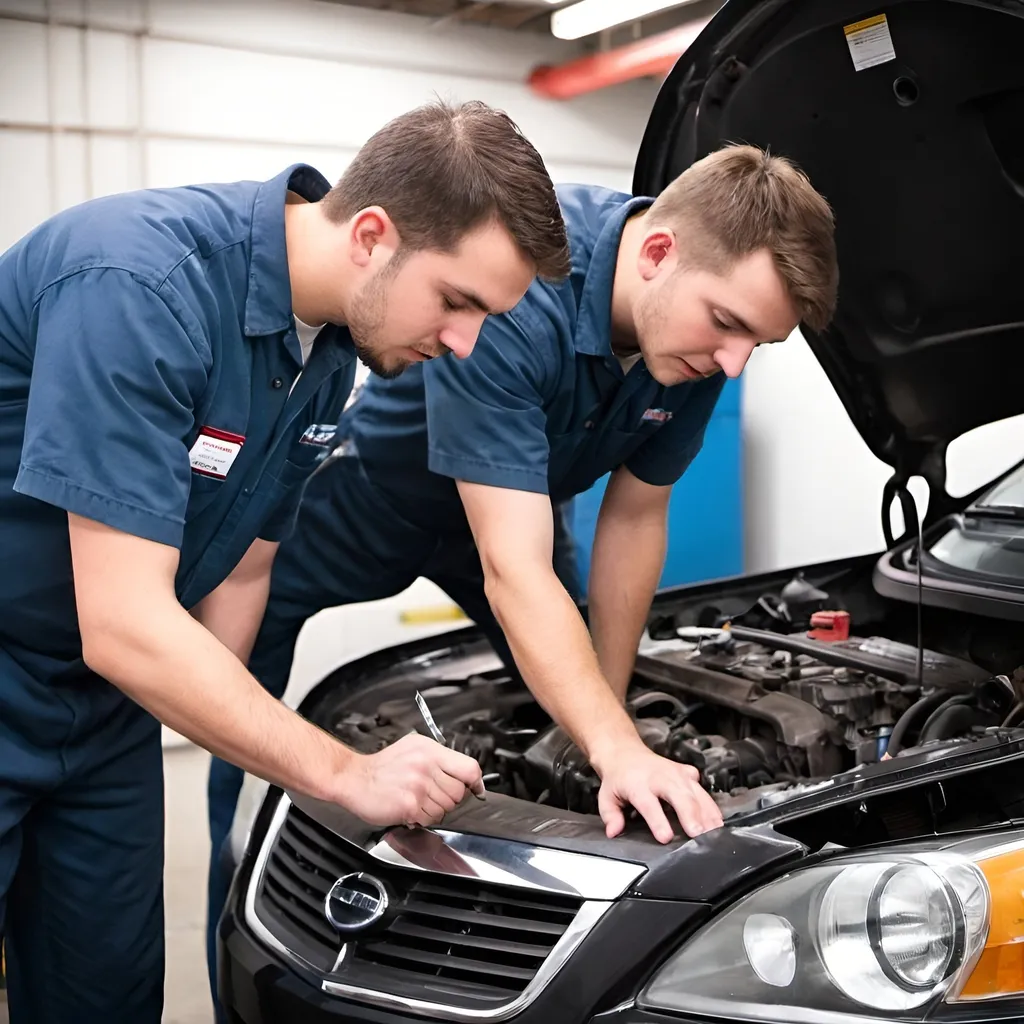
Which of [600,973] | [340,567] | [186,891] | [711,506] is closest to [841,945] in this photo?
[600,973]

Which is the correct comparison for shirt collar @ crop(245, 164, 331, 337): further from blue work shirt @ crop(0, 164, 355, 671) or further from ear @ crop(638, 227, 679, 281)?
ear @ crop(638, 227, 679, 281)

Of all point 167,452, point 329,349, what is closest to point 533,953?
point 167,452

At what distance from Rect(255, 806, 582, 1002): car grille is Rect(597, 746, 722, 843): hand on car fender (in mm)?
136

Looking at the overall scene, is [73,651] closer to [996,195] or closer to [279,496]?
[279,496]

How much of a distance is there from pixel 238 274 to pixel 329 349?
174 millimetres

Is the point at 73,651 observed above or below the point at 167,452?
below

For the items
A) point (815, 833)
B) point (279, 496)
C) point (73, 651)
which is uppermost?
point (279, 496)

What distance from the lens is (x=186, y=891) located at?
3178 mm

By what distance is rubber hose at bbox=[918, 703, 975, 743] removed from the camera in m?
1.69

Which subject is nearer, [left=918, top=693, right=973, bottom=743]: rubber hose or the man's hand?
the man's hand

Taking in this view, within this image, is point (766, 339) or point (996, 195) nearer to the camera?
point (766, 339)

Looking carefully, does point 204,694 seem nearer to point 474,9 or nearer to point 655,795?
point 655,795

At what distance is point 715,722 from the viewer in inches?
77.9

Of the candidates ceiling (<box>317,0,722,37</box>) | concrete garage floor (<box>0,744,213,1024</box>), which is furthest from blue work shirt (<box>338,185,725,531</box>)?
ceiling (<box>317,0,722,37</box>)
